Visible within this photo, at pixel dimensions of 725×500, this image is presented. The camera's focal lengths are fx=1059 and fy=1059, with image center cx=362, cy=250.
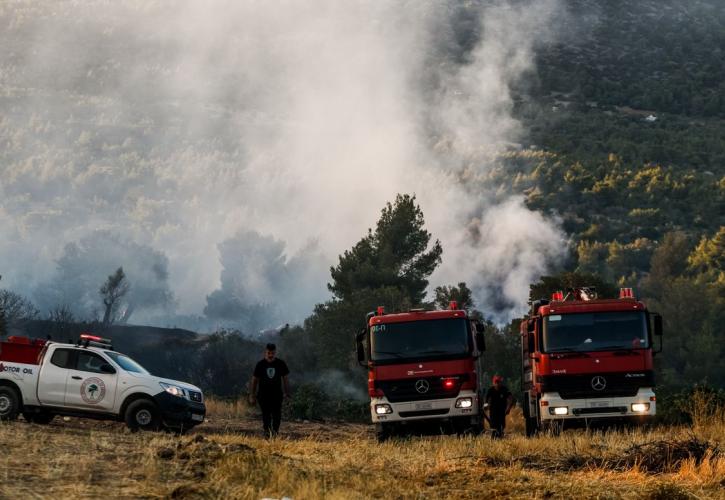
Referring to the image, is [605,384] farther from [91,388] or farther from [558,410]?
[91,388]

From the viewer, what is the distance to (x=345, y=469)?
12586 mm

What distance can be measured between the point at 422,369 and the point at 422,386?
1.09 feet

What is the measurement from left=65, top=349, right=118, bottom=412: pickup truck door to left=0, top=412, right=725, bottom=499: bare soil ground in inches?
109

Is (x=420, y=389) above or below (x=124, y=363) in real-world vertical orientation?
below

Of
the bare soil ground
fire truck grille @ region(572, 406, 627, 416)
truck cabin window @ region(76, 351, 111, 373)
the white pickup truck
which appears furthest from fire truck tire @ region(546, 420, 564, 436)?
truck cabin window @ region(76, 351, 111, 373)

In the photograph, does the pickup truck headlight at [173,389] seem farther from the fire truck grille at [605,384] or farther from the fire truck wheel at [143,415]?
the fire truck grille at [605,384]

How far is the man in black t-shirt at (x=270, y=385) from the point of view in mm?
19047

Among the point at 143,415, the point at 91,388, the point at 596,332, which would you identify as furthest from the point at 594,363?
the point at 91,388

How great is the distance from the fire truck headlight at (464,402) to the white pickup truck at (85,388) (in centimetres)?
512

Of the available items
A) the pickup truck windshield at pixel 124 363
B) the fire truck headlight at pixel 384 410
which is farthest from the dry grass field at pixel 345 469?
the fire truck headlight at pixel 384 410

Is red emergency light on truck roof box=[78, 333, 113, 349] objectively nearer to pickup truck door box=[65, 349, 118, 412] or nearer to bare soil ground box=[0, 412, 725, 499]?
pickup truck door box=[65, 349, 118, 412]

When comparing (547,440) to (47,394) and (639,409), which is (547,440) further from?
(47,394)

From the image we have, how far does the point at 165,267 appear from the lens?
6265 inches

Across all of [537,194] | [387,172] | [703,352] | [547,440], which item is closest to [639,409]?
[547,440]
